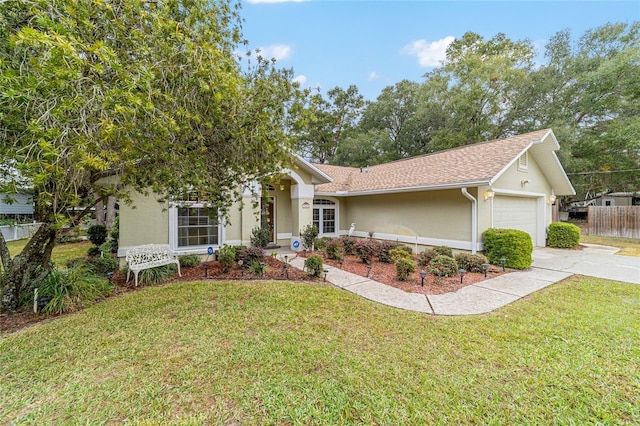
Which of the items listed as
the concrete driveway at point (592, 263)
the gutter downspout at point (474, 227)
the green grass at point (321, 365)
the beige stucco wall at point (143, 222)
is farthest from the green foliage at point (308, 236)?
the concrete driveway at point (592, 263)

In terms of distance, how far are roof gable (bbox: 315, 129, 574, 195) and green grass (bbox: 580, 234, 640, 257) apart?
11.1ft

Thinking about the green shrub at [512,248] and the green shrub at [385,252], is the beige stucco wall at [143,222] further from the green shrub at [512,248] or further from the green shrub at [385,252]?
the green shrub at [512,248]

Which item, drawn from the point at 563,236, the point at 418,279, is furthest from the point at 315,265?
the point at 563,236

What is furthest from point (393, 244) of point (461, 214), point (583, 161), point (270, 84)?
point (583, 161)

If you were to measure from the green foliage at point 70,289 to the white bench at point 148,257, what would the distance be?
2.54 ft

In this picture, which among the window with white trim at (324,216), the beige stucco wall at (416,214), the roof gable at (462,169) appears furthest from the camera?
the window with white trim at (324,216)

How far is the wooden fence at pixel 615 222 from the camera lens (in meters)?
14.9

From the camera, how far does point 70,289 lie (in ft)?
18.0

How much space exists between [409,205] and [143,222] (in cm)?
1035

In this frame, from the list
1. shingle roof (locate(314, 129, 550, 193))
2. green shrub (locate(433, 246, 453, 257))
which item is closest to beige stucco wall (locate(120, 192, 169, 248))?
shingle roof (locate(314, 129, 550, 193))

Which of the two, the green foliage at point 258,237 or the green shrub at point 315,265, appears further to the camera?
the green foliage at point 258,237

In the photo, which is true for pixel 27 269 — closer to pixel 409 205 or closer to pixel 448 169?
pixel 409 205

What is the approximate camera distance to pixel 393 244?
392 inches

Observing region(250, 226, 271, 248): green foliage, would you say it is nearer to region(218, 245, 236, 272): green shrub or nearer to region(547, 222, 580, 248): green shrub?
region(218, 245, 236, 272): green shrub
